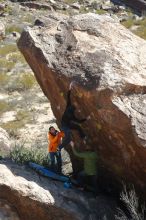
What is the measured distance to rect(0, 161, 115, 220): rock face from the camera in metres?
9.28

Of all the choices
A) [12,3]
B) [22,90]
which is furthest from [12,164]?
[12,3]

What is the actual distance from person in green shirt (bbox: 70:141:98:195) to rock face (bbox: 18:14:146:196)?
0.22 metres

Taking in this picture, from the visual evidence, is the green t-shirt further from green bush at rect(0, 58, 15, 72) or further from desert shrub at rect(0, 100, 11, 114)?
green bush at rect(0, 58, 15, 72)

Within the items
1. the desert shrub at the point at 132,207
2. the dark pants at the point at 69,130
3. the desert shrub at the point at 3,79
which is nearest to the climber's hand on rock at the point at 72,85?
the dark pants at the point at 69,130

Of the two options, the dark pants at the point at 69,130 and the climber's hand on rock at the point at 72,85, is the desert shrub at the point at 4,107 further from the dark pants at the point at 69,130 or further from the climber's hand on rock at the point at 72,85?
the climber's hand on rock at the point at 72,85

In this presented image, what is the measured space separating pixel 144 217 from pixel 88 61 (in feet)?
10.3

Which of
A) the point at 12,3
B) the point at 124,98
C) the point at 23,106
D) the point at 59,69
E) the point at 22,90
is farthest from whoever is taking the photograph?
the point at 12,3

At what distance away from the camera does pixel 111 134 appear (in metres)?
9.16

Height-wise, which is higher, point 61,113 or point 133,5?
point 61,113

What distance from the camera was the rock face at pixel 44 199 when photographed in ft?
30.5

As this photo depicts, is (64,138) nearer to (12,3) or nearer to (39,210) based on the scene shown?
(39,210)

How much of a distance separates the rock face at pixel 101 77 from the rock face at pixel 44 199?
787mm

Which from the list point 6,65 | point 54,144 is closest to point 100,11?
point 6,65

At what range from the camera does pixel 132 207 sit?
9055mm
